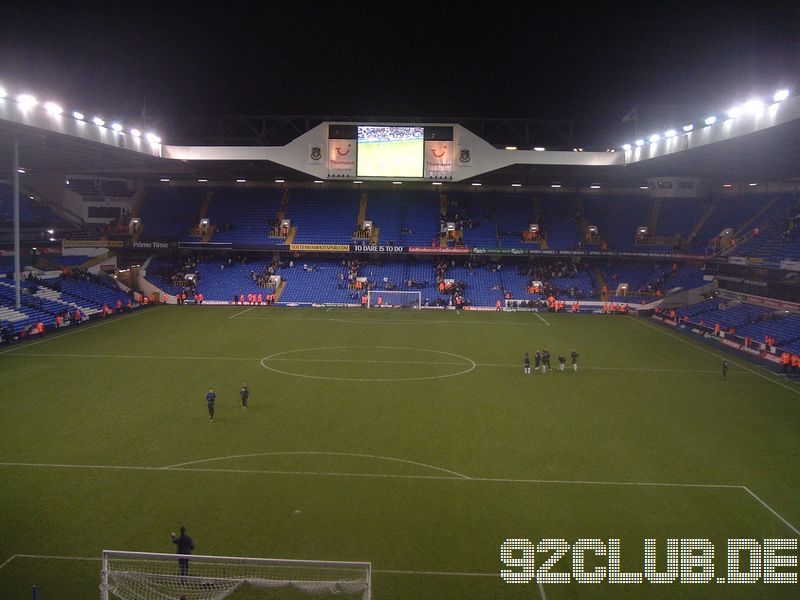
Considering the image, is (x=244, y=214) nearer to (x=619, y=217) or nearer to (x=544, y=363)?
(x=619, y=217)

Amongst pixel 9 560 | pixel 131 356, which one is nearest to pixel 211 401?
pixel 9 560

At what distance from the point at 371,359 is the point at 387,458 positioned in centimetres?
1328

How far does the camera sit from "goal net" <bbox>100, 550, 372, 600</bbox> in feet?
31.2

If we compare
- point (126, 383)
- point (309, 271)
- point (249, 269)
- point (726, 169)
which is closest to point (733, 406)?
point (126, 383)

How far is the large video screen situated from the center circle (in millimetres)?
18300

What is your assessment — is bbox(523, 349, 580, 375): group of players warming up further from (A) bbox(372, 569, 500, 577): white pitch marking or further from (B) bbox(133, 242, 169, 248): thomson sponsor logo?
(B) bbox(133, 242, 169, 248): thomson sponsor logo

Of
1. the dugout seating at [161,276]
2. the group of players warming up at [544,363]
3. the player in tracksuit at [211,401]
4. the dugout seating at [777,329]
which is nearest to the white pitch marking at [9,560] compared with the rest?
the player in tracksuit at [211,401]

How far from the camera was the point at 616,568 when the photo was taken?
11859mm

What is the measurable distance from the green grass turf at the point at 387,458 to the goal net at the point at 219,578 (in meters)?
0.94

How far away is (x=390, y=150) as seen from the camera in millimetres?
46094

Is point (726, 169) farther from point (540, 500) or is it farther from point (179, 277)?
point (179, 277)

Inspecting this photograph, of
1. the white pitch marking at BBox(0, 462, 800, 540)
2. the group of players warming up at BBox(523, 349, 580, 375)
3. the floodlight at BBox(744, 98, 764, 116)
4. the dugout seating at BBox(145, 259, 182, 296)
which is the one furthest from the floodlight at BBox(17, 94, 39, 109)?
the floodlight at BBox(744, 98, 764, 116)

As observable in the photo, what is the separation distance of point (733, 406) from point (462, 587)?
17.0m

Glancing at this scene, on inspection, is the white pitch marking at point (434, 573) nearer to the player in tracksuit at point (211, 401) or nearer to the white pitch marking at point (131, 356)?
the player in tracksuit at point (211, 401)
